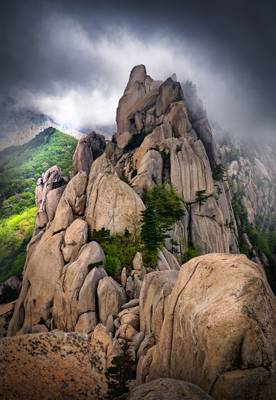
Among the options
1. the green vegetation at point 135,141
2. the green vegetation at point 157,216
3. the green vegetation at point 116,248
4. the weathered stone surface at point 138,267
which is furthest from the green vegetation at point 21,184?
the weathered stone surface at point 138,267

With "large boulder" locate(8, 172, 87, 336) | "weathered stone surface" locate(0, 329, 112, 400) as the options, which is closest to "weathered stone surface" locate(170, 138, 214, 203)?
"large boulder" locate(8, 172, 87, 336)

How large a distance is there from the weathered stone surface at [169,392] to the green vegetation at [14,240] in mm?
56240

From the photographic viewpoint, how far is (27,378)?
61.7ft

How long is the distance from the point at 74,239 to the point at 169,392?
26.3 metres

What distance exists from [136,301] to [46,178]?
50965 mm

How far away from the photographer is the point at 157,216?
44.8m

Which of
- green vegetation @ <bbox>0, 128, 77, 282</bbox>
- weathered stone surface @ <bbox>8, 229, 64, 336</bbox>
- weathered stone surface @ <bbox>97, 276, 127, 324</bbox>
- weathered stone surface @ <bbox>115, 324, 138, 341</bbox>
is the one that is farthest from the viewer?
green vegetation @ <bbox>0, 128, 77, 282</bbox>

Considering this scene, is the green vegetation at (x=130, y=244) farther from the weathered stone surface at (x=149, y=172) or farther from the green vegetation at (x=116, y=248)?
the weathered stone surface at (x=149, y=172)

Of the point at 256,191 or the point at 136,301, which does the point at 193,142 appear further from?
the point at 256,191

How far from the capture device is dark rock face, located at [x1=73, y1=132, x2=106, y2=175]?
212 feet

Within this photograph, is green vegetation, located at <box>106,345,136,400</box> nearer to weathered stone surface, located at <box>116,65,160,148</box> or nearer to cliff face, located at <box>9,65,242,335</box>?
cliff face, located at <box>9,65,242,335</box>

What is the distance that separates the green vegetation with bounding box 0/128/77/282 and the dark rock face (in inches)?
937

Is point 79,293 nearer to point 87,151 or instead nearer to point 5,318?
point 5,318

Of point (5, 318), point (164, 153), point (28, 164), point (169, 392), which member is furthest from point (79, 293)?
point (28, 164)
